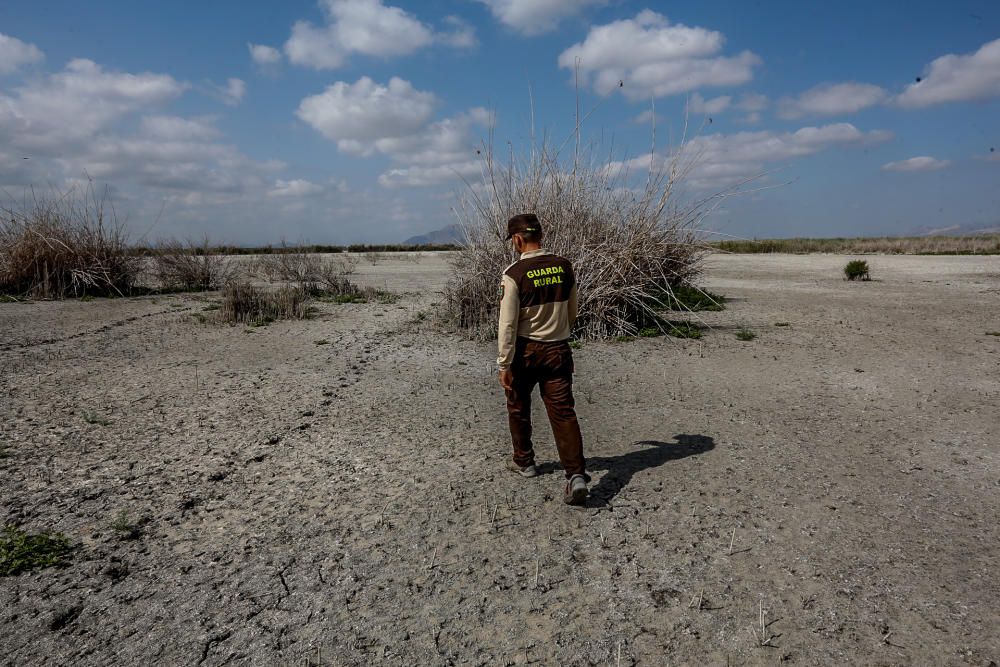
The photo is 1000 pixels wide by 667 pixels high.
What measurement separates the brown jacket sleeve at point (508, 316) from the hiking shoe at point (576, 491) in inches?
32.7

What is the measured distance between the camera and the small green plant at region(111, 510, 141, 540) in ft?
11.2

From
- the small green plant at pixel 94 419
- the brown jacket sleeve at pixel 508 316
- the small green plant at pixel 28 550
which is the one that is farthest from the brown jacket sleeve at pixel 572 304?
the small green plant at pixel 94 419

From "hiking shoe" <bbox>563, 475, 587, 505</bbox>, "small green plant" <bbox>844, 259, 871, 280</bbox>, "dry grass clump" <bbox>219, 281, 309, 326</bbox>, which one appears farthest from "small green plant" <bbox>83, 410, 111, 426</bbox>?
"small green plant" <bbox>844, 259, 871, 280</bbox>

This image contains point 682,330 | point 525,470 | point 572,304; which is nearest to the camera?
point 572,304

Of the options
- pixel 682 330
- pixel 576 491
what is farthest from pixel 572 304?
pixel 682 330

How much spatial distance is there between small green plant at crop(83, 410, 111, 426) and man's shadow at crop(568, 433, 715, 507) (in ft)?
12.8

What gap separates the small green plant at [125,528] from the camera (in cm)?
343

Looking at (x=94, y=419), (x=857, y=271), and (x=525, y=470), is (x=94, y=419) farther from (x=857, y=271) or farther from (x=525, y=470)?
(x=857, y=271)

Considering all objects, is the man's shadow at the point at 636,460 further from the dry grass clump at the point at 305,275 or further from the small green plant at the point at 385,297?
the dry grass clump at the point at 305,275

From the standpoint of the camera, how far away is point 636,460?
15.2 feet

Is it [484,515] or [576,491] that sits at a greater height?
[576,491]

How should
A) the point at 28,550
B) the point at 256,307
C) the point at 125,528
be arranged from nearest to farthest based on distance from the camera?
the point at 28,550 < the point at 125,528 < the point at 256,307

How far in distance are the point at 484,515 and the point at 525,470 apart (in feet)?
1.98

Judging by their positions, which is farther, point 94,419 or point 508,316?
point 94,419
